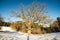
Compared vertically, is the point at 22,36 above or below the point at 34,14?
below

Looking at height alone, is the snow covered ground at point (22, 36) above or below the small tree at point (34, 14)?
below

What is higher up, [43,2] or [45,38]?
[43,2]

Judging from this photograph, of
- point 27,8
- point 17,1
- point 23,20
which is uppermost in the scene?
point 17,1

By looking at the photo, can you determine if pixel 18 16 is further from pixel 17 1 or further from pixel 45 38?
pixel 45 38

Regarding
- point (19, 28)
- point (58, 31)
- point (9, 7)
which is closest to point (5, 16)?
point (9, 7)

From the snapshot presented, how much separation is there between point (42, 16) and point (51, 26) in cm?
24

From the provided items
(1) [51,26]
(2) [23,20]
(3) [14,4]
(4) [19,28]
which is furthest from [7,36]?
(1) [51,26]

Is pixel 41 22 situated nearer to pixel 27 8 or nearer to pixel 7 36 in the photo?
pixel 27 8

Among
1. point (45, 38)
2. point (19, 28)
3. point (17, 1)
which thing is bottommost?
point (45, 38)

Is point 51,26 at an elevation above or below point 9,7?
below

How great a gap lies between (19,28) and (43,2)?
0.63 meters

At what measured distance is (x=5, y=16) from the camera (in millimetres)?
2209

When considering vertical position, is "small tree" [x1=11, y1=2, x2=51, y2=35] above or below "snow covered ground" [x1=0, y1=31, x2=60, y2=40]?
above

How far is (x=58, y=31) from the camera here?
2.20m
